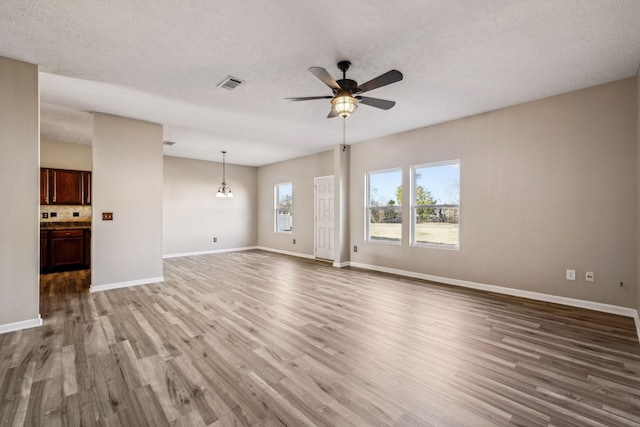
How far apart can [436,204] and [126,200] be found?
214 inches

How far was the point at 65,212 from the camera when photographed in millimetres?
6809

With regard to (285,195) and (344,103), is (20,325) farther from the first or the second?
(285,195)

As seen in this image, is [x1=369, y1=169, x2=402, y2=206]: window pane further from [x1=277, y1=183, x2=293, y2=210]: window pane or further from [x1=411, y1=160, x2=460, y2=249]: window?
[x1=277, y1=183, x2=293, y2=210]: window pane

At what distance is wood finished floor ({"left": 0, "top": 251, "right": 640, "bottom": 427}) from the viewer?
1812mm

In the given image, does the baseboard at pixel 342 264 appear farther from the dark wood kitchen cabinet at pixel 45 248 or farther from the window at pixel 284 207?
the dark wood kitchen cabinet at pixel 45 248

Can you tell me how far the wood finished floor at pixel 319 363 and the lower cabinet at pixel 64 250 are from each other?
2442mm

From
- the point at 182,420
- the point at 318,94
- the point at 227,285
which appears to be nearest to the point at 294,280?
the point at 227,285

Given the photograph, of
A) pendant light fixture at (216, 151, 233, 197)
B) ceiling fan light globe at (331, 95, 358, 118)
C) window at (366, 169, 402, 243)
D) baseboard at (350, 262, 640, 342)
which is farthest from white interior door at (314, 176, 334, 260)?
ceiling fan light globe at (331, 95, 358, 118)

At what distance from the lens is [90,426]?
1.69 m

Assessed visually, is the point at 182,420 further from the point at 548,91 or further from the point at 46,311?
the point at 548,91

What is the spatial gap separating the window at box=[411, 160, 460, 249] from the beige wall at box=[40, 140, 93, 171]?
285 inches

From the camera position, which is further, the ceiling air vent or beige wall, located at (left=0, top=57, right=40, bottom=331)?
the ceiling air vent

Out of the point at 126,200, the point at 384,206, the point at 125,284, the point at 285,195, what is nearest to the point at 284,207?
the point at 285,195

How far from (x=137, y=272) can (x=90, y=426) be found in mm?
3801
